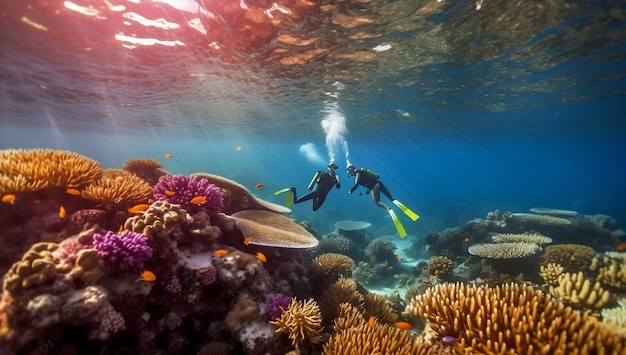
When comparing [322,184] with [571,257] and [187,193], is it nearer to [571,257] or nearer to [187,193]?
[187,193]

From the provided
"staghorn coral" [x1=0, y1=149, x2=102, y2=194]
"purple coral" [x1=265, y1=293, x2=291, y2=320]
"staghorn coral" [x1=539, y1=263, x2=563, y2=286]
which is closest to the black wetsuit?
"purple coral" [x1=265, y1=293, x2=291, y2=320]

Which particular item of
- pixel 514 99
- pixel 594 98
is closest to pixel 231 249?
pixel 514 99

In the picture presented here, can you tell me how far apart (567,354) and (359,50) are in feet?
41.9

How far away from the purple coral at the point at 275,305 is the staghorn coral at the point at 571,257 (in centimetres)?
771

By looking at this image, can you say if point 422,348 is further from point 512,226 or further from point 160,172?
point 512,226

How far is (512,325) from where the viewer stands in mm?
3529

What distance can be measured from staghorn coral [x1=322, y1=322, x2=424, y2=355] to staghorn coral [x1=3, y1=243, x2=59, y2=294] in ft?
12.5

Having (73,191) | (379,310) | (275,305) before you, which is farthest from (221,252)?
(379,310)

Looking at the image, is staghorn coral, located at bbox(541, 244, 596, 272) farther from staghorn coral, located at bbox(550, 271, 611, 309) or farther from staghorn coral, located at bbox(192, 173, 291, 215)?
staghorn coral, located at bbox(192, 173, 291, 215)

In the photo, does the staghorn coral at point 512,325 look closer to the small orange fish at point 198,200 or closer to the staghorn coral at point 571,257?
the small orange fish at point 198,200

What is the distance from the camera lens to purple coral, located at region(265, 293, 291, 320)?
15.9 feet

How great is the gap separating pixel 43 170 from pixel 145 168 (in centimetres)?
285

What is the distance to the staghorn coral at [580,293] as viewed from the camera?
5036 millimetres

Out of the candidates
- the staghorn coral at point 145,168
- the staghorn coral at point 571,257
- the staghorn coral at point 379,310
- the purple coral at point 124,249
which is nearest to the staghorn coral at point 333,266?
the staghorn coral at point 379,310
